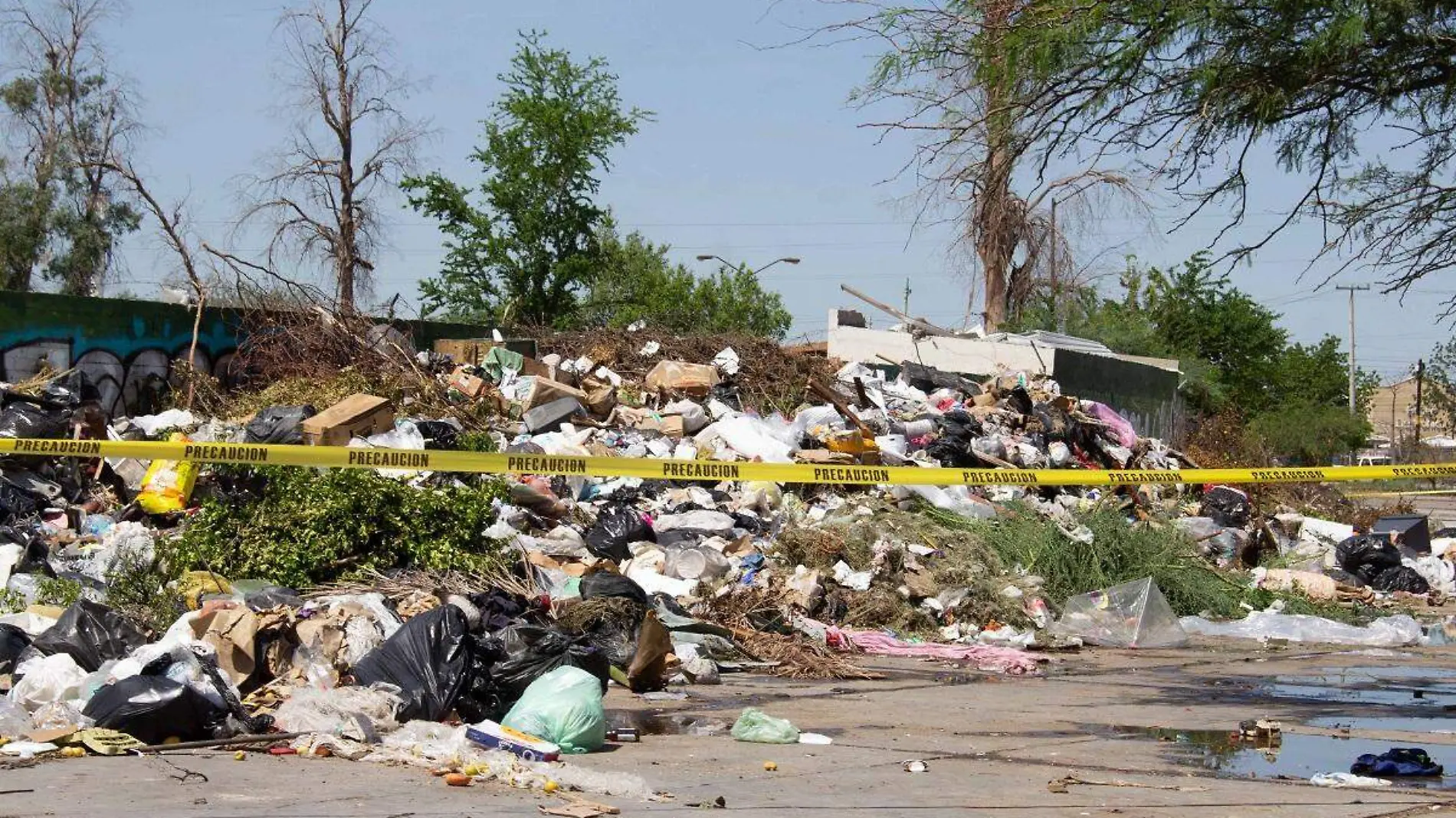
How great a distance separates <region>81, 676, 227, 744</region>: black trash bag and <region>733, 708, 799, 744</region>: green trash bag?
240 centimetres

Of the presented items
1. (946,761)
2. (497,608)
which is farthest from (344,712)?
(946,761)

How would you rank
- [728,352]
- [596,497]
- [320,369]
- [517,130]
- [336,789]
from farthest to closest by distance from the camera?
[517,130] < [728,352] < [320,369] < [596,497] < [336,789]

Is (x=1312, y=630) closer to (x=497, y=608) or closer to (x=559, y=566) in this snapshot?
(x=559, y=566)

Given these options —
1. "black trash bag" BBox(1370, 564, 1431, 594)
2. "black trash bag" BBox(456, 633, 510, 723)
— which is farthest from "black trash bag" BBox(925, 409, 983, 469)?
"black trash bag" BBox(456, 633, 510, 723)

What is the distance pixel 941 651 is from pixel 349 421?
6.21 m

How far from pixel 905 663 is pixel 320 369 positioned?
8866 millimetres

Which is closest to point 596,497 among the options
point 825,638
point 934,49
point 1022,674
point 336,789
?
point 825,638

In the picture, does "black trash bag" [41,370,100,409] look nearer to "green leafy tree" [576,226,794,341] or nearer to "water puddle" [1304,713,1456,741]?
"water puddle" [1304,713,1456,741]

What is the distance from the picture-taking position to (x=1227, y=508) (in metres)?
17.7

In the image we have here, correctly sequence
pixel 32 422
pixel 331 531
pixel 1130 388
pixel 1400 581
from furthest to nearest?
pixel 1130 388 → pixel 1400 581 → pixel 32 422 → pixel 331 531

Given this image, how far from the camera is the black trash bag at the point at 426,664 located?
6891 millimetres

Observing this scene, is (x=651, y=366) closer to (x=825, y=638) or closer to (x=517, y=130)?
(x=825, y=638)

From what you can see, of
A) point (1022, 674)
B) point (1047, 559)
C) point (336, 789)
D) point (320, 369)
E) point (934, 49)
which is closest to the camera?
point (336, 789)

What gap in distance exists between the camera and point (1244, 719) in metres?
8.07
